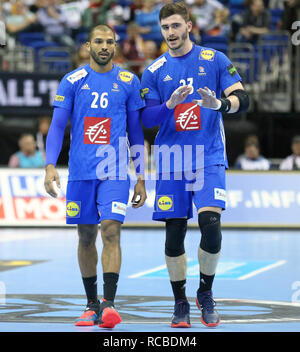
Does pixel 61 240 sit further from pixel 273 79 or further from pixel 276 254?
pixel 273 79

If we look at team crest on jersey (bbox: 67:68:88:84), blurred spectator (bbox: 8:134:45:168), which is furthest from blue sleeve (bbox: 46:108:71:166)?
blurred spectator (bbox: 8:134:45:168)

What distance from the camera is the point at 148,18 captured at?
21.0 m

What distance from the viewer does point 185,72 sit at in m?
7.71

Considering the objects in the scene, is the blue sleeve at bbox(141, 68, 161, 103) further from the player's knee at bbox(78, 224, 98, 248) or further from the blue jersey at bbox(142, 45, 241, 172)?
the player's knee at bbox(78, 224, 98, 248)

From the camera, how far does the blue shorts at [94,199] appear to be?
24.2 feet

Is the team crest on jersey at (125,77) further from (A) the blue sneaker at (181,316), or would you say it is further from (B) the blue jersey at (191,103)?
(A) the blue sneaker at (181,316)

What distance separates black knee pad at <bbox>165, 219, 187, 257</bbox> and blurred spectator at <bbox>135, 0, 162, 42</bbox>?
13.6m

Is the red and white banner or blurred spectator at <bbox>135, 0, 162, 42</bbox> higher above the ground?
blurred spectator at <bbox>135, 0, 162, 42</bbox>

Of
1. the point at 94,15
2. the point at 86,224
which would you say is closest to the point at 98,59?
the point at 86,224

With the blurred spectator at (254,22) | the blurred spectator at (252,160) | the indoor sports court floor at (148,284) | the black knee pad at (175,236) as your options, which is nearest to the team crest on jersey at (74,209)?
the black knee pad at (175,236)

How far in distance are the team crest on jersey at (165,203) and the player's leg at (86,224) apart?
1.84ft

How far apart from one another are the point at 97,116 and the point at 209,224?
136 cm

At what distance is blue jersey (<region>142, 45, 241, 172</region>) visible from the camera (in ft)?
25.0

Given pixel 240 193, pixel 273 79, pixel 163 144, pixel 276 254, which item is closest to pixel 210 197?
pixel 163 144
